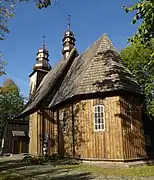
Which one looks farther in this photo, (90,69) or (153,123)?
(153,123)

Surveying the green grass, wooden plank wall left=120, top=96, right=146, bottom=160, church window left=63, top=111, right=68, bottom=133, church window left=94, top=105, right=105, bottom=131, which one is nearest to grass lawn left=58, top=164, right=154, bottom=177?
the green grass

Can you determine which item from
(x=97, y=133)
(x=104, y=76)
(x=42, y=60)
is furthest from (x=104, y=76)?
(x=42, y=60)

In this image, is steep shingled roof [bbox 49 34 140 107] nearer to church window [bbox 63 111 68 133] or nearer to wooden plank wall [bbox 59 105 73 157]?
wooden plank wall [bbox 59 105 73 157]

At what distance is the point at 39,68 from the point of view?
3131cm

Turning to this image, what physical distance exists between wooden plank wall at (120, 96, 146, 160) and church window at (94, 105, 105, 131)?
4.35 ft

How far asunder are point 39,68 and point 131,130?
19580 millimetres

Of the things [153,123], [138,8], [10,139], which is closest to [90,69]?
[138,8]

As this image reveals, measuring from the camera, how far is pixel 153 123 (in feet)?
71.6

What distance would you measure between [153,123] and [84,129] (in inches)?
366

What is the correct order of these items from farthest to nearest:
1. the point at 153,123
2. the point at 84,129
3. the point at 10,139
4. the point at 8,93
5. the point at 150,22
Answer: the point at 8,93 → the point at 10,139 → the point at 153,123 → the point at 84,129 → the point at 150,22

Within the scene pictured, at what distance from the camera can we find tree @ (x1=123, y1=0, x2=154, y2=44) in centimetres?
905

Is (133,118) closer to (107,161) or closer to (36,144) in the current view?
(107,161)

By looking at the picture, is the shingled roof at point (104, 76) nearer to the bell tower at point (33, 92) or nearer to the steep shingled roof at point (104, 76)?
the steep shingled roof at point (104, 76)

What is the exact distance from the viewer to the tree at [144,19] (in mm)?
9054
